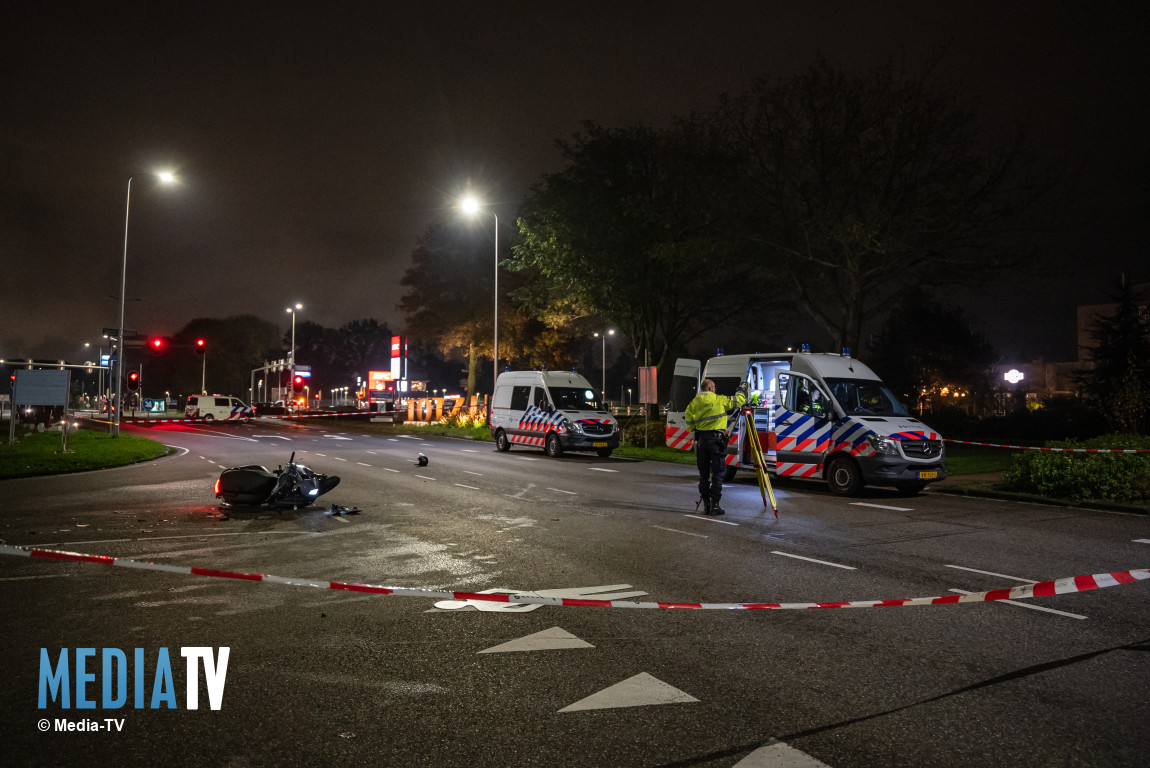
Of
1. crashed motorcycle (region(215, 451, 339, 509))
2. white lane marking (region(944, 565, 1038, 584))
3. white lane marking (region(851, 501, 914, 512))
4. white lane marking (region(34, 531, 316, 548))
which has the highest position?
crashed motorcycle (region(215, 451, 339, 509))

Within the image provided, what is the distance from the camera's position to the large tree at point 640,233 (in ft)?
94.7

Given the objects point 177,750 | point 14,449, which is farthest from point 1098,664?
point 14,449

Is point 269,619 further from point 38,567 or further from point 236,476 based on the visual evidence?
point 236,476

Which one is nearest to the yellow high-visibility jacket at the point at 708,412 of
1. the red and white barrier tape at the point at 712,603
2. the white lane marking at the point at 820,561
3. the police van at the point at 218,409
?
the white lane marking at the point at 820,561

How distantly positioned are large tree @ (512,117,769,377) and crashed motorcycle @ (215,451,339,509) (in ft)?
60.7

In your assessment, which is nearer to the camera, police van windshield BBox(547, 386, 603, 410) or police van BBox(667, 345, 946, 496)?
police van BBox(667, 345, 946, 496)

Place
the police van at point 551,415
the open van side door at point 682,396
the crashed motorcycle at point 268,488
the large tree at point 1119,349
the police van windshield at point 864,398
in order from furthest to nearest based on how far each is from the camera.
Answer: the large tree at point 1119,349 → the police van at point 551,415 → the open van side door at point 682,396 → the police van windshield at point 864,398 → the crashed motorcycle at point 268,488

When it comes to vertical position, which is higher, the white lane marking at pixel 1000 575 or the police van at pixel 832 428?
the police van at pixel 832 428

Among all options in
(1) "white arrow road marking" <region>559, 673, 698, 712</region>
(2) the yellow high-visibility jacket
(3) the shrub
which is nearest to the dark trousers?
(2) the yellow high-visibility jacket

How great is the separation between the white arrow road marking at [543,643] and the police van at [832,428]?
8.12 meters

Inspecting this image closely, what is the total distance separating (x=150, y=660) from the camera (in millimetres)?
4711

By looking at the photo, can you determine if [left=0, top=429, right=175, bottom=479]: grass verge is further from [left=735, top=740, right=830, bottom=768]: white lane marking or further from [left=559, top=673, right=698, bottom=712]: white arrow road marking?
[left=735, top=740, right=830, bottom=768]: white lane marking

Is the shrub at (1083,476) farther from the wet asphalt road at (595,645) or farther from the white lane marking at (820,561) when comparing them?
the white lane marking at (820,561)

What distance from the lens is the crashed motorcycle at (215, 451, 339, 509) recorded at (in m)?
11.3
